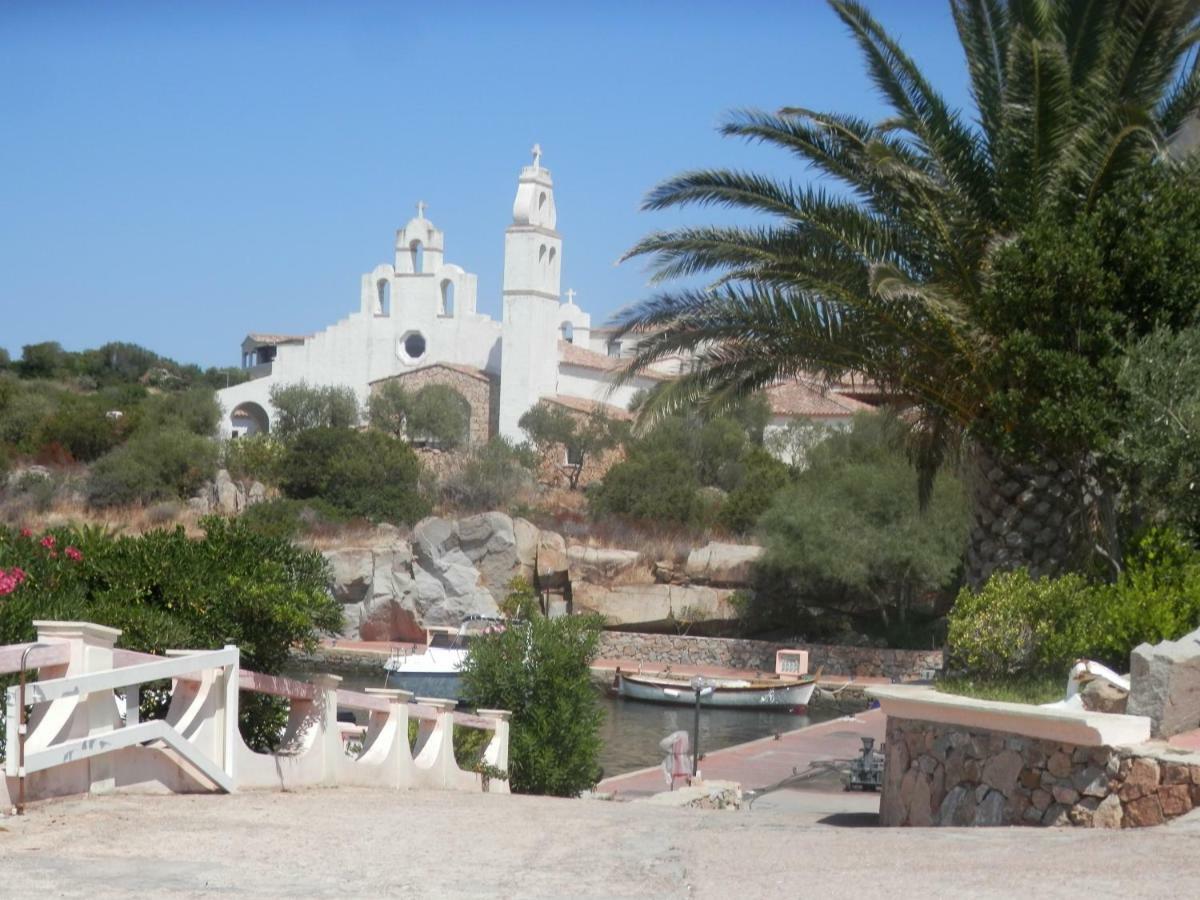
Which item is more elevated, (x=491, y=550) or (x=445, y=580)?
(x=491, y=550)

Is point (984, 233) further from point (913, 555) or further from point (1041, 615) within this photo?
point (913, 555)

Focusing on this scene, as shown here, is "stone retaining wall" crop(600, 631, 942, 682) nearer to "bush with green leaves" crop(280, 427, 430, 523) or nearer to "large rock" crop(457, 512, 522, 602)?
"large rock" crop(457, 512, 522, 602)

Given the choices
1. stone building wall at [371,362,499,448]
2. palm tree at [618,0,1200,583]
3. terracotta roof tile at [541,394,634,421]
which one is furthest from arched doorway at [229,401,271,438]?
palm tree at [618,0,1200,583]

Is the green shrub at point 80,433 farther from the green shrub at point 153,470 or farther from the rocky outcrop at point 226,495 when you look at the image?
the rocky outcrop at point 226,495

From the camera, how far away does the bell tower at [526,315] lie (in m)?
72.6

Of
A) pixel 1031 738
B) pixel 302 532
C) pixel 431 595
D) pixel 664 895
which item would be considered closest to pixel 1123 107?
pixel 1031 738

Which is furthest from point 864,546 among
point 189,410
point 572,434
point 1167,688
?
point 189,410

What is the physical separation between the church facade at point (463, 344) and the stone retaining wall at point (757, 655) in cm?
2256

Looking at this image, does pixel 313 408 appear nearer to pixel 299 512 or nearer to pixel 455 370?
pixel 455 370

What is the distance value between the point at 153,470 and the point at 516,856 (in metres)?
57.3

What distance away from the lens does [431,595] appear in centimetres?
5203

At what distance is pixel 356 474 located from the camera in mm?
60188

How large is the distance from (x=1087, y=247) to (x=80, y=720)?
997 centimetres

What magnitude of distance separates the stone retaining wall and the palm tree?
27188mm
